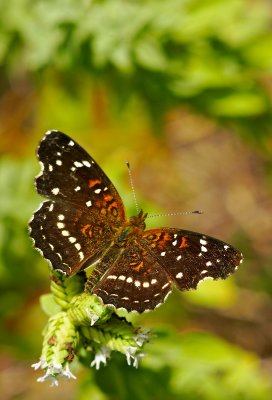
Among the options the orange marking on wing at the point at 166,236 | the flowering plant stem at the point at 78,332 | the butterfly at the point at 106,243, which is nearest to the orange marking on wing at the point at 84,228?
the butterfly at the point at 106,243

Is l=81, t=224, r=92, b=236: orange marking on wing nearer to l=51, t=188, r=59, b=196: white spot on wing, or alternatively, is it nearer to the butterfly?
the butterfly

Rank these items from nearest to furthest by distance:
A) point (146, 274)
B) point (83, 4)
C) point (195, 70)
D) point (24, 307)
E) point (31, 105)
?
point (146, 274), point (83, 4), point (195, 70), point (24, 307), point (31, 105)

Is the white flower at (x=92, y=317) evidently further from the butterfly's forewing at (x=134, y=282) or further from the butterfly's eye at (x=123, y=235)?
the butterfly's eye at (x=123, y=235)

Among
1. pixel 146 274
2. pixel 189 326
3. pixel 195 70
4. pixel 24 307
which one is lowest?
pixel 146 274

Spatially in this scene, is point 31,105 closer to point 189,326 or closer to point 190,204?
point 190,204

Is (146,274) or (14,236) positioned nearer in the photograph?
(146,274)

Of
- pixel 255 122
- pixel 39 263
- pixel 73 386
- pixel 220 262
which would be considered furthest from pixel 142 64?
pixel 73 386

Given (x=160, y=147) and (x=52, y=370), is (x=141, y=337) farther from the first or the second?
(x=160, y=147)

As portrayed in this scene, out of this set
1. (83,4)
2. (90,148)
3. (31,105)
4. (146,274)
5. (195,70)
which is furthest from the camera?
(31,105)
